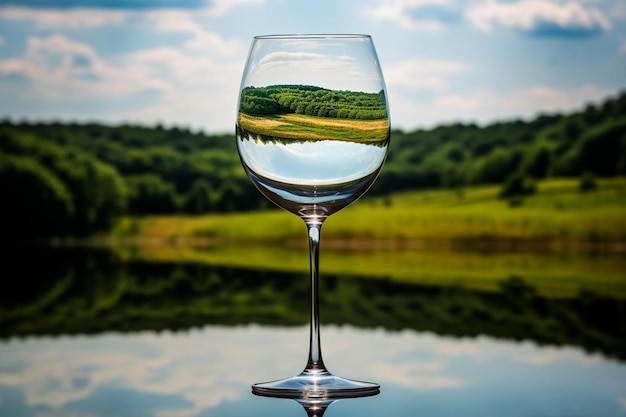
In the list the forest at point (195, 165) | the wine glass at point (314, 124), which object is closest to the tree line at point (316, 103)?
the wine glass at point (314, 124)

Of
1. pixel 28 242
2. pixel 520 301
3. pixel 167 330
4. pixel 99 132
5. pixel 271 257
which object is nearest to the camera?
pixel 167 330

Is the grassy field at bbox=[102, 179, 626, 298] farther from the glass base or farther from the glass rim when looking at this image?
the glass rim

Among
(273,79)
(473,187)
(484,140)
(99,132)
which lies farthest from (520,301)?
(99,132)

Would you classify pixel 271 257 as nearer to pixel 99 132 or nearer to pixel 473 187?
Answer: pixel 473 187

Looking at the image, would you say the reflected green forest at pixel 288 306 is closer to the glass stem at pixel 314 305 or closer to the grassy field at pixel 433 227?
the glass stem at pixel 314 305

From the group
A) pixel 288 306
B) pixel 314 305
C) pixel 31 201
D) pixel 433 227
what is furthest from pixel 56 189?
pixel 314 305

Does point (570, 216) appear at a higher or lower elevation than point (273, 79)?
higher
